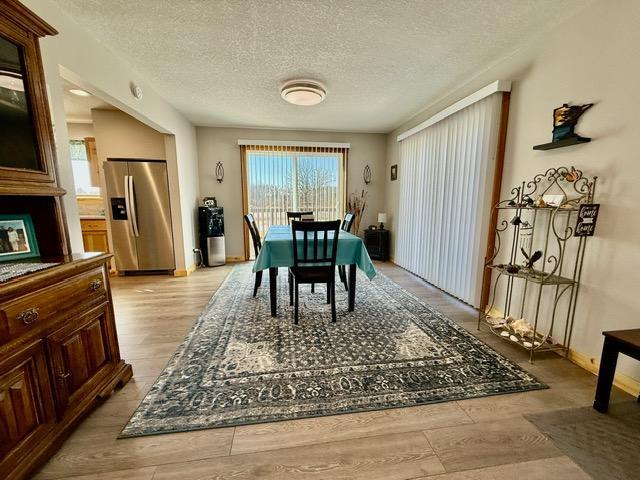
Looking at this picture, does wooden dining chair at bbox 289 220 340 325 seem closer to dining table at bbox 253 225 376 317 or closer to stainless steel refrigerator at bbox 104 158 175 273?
dining table at bbox 253 225 376 317

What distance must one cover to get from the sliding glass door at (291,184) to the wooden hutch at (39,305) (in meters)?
3.52

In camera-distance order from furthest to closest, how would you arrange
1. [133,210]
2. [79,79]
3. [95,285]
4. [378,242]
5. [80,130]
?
[378,242], [80,130], [133,210], [79,79], [95,285]

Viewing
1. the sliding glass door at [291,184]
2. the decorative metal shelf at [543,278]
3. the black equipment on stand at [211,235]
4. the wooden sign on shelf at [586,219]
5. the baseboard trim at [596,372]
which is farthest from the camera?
the sliding glass door at [291,184]

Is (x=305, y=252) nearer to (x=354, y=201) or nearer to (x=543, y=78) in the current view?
(x=543, y=78)

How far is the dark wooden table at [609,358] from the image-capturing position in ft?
4.47

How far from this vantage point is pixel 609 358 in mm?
1437

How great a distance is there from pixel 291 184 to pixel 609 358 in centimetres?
455

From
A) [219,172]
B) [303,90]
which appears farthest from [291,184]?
[303,90]

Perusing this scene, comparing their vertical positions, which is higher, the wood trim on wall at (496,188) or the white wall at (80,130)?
the white wall at (80,130)

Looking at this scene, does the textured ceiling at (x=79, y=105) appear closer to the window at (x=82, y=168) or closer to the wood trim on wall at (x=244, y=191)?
the window at (x=82, y=168)

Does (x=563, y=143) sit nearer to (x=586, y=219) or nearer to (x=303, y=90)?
(x=586, y=219)

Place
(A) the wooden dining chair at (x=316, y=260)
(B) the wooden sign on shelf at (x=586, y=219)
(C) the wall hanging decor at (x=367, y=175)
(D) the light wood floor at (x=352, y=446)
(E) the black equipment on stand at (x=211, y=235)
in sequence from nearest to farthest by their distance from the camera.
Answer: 1. (D) the light wood floor at (x=352, y=446)
2. (B) the wooden sign on shelf at (x=586, y=219)
3. (A) the wooden dining chair at (x=316, y=260)
4. (E) the black equipment on stand at (x=211, y=235)
5. (C) the wall hanging decor at (x=367, y=175)

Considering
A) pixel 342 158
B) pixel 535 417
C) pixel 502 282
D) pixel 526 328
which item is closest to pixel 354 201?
pixel 342 158

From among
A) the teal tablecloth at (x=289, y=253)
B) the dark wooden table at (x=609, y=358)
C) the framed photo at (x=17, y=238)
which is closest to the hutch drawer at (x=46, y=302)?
the framed photo at (x=17, y=238)
